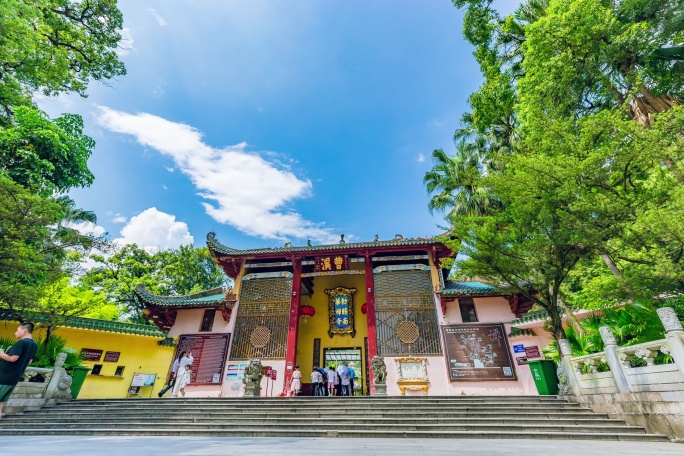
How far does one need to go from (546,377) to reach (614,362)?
7.45 ft

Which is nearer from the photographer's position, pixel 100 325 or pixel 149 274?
pixel 100 325

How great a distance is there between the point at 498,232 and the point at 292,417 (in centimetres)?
605

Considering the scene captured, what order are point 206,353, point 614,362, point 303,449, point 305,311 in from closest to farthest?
point 303,449 < point 614,362 < point 206,353 < point 305,311

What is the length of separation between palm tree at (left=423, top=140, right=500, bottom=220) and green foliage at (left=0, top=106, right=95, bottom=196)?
14.9 meters

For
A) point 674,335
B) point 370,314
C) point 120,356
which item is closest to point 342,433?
point 674,335

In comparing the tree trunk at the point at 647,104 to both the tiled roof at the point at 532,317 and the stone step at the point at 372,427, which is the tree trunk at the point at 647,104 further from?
the stone step at the point at 372,427

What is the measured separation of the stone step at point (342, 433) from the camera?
4.54m

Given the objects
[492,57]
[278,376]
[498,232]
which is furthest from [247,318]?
[492,57]

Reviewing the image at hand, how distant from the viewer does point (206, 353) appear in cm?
1080

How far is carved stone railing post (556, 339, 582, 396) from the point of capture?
247 inches

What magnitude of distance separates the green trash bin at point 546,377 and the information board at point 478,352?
2141mm

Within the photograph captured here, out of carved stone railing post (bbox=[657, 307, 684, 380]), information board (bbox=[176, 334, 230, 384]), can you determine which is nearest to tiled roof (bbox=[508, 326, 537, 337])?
carved stone railing post (bbox=[657, 307, 684, 380])

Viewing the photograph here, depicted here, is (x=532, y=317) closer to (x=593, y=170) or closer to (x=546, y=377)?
(x=546, y=377)

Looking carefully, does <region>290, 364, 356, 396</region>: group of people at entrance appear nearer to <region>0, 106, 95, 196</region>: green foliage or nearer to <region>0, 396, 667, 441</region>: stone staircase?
<region>0, 396, 667, 441</region>: stone staircase
